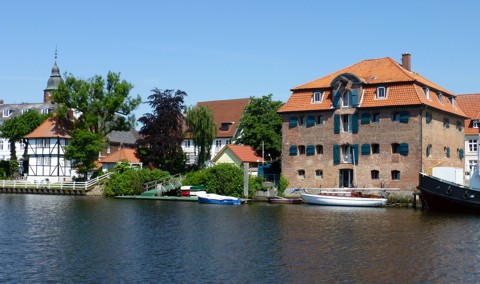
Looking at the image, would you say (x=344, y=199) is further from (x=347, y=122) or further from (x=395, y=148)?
(x=347, y=122)

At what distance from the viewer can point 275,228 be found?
38625 millimetres

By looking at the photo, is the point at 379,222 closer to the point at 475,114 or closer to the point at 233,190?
the point at 233,190

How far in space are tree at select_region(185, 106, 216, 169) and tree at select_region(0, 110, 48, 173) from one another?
27216 millimetres

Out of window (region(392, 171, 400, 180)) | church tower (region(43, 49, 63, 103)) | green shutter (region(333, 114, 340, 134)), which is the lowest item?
window (region(392, 171, 400, 180))

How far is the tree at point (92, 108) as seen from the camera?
7925cm

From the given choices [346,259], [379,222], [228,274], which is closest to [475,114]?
[379,222]

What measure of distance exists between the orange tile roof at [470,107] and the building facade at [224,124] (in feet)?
94.0

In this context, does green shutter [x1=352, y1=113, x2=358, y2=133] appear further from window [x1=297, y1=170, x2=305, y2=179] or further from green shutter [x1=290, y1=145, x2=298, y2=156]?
window [x1=297, y1=170, x2=305, y2=179]

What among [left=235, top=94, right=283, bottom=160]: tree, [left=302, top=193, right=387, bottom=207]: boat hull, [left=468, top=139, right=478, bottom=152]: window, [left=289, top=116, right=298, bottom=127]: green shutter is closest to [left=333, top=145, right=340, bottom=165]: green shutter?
[left=289, top=116, right=298, bottom=127]: green shutter

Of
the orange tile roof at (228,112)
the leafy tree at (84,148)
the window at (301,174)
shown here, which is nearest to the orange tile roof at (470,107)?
the window at (301,174)

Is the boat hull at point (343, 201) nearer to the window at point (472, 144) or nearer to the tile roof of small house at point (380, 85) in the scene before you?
the tile roof of small house at point (380, 85)

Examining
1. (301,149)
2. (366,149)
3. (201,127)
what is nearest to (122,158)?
(201,127)

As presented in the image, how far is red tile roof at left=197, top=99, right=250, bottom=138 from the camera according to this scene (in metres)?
88.8

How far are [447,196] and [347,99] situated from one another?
1553 centimetres
